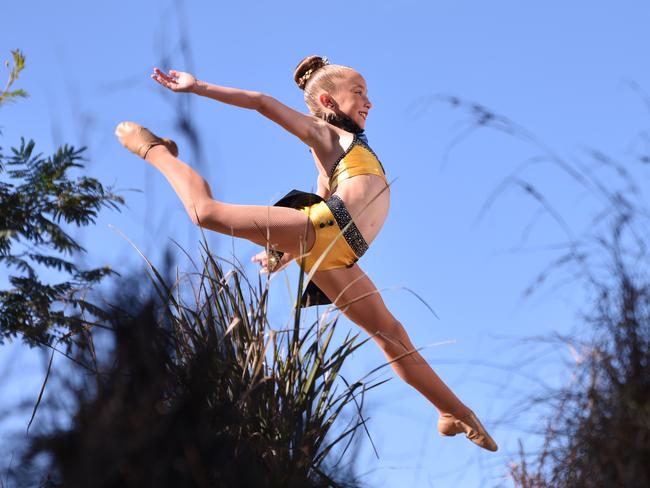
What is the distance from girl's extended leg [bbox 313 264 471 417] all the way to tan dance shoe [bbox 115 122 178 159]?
0.89 meters

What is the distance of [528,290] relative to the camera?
247cm

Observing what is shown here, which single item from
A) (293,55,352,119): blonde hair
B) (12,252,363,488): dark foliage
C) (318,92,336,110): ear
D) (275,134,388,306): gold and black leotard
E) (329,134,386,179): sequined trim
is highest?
(293,55,352,119): blonde hair

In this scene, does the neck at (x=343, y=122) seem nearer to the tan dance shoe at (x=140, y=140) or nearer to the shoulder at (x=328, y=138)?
the shoulder at (x=328, y=138)

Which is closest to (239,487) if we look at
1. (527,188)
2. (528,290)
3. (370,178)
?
(528,290)

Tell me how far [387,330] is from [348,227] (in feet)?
1.87

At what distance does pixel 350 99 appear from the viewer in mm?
4824

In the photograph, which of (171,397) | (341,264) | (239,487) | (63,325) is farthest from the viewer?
(341,264)

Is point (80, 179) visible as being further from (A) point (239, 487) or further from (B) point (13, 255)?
(A) point (239, 487)

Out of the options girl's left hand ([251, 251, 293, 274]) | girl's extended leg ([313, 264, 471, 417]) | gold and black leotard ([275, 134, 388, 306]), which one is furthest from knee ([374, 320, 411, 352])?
girl's left hand ([251, 251, 293, 274])

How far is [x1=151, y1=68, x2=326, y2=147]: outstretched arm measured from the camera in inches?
165

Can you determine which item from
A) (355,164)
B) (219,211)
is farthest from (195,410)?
(355,164)

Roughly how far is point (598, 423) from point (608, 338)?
0.22 metres

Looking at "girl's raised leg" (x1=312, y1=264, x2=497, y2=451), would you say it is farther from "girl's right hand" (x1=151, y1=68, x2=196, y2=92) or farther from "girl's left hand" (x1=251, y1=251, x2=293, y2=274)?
"girl's right hand" (x1=151, y1=68, x2=196, y2=92)

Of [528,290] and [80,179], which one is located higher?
[80,179]
